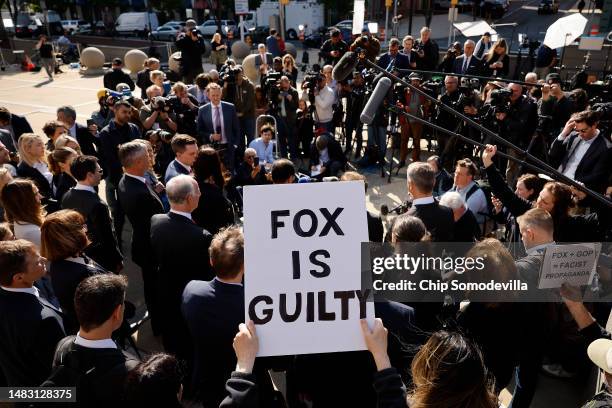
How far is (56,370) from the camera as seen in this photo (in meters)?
2.08

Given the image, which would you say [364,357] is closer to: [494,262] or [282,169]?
[494,262]

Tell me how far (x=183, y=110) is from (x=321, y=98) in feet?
8.60

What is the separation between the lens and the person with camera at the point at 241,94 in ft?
26.4

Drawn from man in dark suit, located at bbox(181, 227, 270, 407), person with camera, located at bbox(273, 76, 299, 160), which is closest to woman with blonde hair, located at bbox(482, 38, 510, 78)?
person with camera, located at bbox(273, 76, 299, 160)

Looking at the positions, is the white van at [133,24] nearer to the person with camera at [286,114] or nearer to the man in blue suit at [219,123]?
the person with camera at [286,114]

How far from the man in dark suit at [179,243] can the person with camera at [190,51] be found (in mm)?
8227

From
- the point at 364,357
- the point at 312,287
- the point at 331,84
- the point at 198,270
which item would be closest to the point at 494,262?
the point at 364,357

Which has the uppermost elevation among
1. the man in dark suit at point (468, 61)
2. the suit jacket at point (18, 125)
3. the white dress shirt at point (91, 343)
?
the man in dark suit at point (468, 61)

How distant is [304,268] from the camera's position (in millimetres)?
1905

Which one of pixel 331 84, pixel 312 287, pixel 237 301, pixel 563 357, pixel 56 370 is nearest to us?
pixel 312 287

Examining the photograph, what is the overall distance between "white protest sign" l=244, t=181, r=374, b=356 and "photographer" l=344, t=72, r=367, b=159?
6.67m

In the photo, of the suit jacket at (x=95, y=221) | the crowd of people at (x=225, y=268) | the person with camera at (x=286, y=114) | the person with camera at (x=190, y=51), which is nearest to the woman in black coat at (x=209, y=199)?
the crowd of people at (x=225, y=268)

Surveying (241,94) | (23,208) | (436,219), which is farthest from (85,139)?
(436,219)

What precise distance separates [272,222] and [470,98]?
610cm
